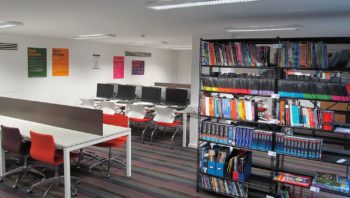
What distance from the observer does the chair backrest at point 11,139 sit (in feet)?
13.4

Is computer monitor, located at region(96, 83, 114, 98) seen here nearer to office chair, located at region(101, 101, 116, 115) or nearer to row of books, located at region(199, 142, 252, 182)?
office chair, located at region(101, 101, 116, 115)

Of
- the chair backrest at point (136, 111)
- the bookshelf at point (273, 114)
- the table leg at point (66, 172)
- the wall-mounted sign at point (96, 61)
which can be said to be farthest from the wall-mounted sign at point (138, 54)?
the table leg at point (66, 172)

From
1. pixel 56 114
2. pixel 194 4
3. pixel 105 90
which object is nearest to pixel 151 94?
pixel 105 90

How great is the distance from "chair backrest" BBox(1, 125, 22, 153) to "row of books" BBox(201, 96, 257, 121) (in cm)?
260

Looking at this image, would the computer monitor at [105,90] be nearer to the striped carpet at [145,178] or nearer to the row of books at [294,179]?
the striped carpet at [145,178]

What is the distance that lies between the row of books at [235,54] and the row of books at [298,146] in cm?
93

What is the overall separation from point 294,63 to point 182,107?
392 cm

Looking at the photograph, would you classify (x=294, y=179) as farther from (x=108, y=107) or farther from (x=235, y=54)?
(x=108, y=107)

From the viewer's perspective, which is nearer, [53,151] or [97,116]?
[53,151]

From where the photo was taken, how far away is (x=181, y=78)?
43.0 ft

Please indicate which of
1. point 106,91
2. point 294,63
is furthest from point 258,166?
point 106,91

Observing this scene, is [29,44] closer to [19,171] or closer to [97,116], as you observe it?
[19,171]

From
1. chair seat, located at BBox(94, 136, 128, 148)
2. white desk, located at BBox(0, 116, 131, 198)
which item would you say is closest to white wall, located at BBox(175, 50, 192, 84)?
chair seat, located at BBox(94, 136, 128, 148)

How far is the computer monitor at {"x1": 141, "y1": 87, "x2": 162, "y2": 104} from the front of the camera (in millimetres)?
7625
